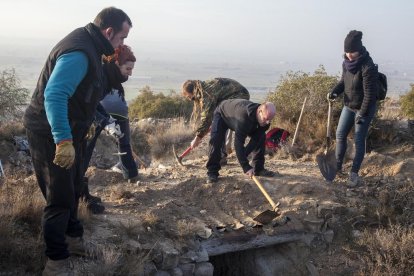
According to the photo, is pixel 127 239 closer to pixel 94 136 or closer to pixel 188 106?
pixel 94 136

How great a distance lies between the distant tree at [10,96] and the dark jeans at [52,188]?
10822 mm

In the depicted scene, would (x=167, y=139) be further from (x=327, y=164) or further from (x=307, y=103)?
(x=327, y=164)

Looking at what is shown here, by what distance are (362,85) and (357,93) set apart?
12 centimetres

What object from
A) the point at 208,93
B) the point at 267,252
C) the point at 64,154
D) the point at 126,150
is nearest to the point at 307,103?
the point at 208,93

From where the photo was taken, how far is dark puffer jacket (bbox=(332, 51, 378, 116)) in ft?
18.7

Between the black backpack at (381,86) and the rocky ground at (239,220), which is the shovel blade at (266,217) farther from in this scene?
the black backpack at (381,86)

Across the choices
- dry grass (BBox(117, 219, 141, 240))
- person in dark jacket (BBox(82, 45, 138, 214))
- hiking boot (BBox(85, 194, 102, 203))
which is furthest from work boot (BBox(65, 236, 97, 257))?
hiking boot (BBox(85, 194, 102, 203))

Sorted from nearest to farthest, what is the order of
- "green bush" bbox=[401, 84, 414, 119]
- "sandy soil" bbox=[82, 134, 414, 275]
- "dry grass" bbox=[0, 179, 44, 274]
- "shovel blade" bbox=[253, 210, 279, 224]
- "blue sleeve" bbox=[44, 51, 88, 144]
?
"blue sleeve" bbox=[44, 51, 88, 144] → "dry grass" bbox=[0, 179, 44, 274] → "sandy soil" bbox=[82, 134, 414, 275] → "shovel blade" bbox=[253, 210, 279, 224] → "green bush" bbox=[401, 84, 414, 119]

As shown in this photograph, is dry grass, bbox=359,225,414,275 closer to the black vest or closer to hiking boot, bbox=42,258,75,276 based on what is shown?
hiking boot, bbox=42,258,75,276

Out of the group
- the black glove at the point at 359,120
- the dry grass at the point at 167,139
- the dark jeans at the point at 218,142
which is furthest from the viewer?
the dry grass at the point at 167,139

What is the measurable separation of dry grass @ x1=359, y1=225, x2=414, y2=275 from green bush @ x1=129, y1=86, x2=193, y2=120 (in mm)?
10612

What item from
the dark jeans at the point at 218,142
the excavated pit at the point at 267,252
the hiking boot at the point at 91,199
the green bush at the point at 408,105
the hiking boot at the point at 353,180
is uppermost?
the green bush at the point at 408,105

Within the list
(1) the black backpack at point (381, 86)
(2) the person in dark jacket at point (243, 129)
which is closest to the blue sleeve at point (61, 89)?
(2) the person in dark jacket at point (243, 129)

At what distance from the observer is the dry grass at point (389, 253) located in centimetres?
480
